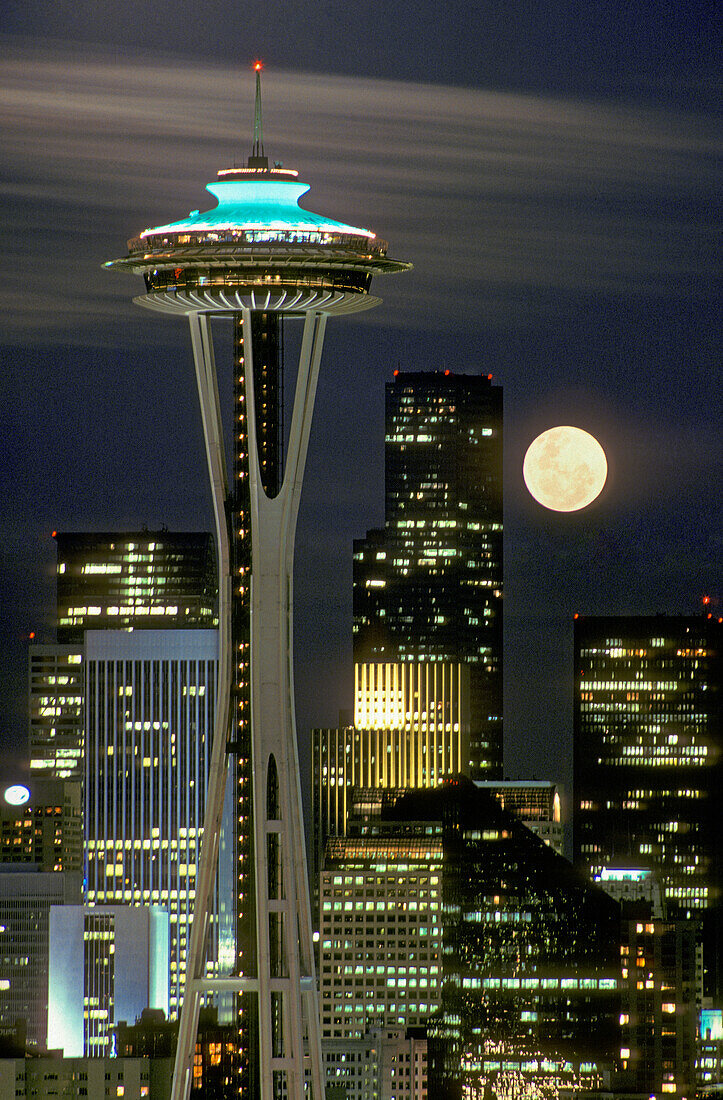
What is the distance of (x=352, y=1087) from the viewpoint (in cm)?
12838

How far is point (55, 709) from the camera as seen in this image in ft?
567

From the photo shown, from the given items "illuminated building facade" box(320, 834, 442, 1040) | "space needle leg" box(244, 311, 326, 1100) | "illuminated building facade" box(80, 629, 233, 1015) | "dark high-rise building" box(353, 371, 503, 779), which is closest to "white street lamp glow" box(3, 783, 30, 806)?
"illuminated building facade" box(80, 629, 233, 1015)

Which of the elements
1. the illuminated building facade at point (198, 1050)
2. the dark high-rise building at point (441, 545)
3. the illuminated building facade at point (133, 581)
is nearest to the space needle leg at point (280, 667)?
the illuminated building facade at point (198, 1050)

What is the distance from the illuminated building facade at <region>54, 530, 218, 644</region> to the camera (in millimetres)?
174875

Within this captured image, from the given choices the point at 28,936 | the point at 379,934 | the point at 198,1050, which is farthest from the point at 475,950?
the point at 198,1050

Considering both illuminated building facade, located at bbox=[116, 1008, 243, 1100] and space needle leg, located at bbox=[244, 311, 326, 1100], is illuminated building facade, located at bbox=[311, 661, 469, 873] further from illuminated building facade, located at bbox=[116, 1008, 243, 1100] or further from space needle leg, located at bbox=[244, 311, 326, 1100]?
space needle leg, located at bbox=[244, 311, 326, 1100]

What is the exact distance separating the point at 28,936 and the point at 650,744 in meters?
48.5

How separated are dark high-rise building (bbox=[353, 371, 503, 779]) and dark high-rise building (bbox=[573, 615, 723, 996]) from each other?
23.8 ft

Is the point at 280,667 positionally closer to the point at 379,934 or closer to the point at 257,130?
the point at 257,130

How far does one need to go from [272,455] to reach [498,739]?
4180 inches

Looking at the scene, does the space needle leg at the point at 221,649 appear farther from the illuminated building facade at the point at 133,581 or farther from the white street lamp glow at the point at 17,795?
the illuminated building facade at the point at 133,581

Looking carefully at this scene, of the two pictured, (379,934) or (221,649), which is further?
(379,934)

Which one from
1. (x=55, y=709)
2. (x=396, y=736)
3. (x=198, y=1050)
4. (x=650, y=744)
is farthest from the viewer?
(x=650, y=744)

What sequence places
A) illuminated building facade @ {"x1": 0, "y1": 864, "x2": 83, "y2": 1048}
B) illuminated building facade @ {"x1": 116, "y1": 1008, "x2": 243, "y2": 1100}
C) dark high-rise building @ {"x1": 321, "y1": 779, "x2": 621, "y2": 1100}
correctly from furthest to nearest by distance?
illuminated building facade @ {"x1": 0, "y1": 864, "x2": 83, "y2": 1048}, dark high-rise building @ {"x1": 321, "y1": 779, "x2": 621, "y2": 1100}, illuminated building facade @ {"x1": 116, "y1": 1008, "x2": 243, "y2": 1100}
